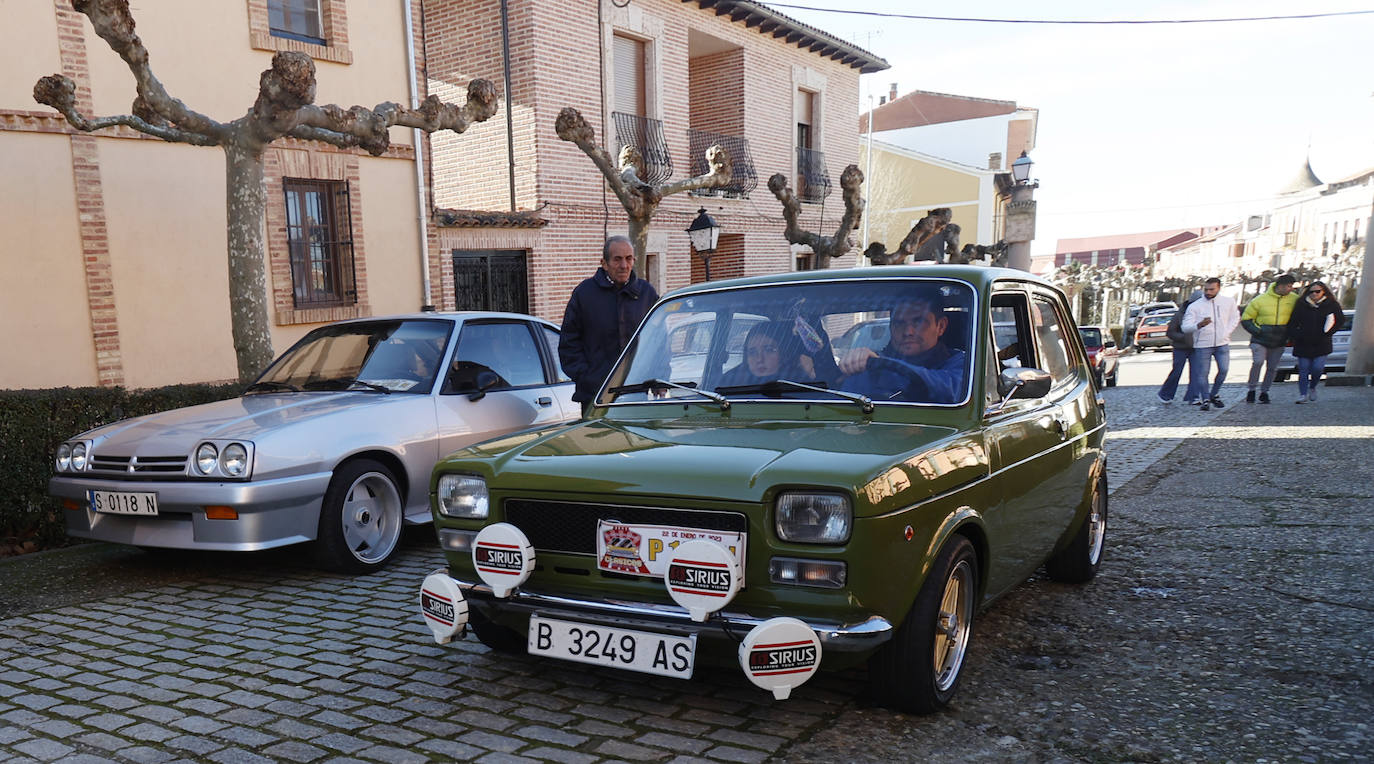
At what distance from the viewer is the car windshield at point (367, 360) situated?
5.93m

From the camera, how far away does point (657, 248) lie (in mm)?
18266

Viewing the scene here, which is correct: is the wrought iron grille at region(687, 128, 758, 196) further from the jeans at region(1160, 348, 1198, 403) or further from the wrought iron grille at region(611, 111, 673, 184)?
the jeans at region(1160, 348, 1198, 403)

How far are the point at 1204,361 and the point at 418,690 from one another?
43.3 ft

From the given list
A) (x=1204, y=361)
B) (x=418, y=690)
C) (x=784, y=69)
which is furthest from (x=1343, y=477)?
(x=784, y=69)

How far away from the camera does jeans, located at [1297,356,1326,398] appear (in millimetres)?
13266

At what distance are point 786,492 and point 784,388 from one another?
96 cm

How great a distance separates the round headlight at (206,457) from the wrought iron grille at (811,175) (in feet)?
63.6

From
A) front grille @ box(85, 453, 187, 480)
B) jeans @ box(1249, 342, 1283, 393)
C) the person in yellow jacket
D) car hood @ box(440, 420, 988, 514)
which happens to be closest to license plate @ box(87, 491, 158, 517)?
front grille @ box(85, 453, 187, 480)

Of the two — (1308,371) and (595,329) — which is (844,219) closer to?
(1308,371)

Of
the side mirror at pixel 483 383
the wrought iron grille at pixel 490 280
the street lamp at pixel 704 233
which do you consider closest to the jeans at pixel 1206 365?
the street lamp at pixel 704 233

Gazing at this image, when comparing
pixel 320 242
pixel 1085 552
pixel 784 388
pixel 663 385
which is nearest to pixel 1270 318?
pixel 1085 552

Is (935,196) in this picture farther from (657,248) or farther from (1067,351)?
(1067,351)

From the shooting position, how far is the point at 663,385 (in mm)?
4074

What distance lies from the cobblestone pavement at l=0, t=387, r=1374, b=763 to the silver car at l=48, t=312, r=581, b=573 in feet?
1.38
